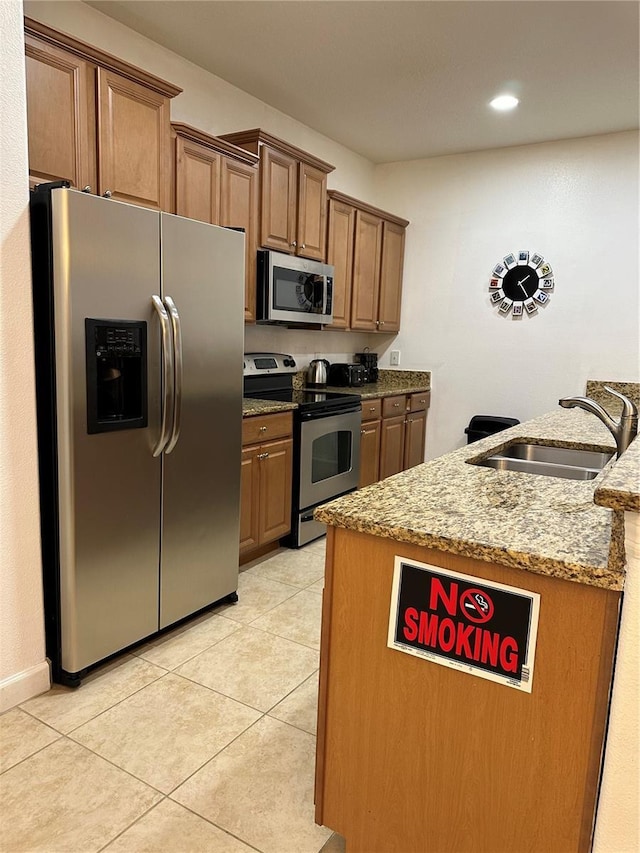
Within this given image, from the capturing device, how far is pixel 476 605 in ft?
3.90

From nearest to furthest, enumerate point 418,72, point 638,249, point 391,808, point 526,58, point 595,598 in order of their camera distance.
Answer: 1. point 595,598
2. point 391,808
3. point 526,58
4. point 418,72
5. point 638,249

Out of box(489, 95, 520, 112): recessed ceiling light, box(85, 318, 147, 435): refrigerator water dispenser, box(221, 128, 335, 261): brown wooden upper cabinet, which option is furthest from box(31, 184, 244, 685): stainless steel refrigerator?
box(489, 95, 520, 112): recessed ceiling light

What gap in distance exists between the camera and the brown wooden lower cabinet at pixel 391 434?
4.33 meters

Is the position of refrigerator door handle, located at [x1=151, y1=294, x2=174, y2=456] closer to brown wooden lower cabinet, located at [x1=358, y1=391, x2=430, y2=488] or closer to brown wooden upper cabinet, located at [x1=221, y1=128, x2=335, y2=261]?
brown wooden upper cabinet, located at [x1=221, y1=128, x2=335, y2=261]

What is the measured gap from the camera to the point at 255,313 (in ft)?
11.6

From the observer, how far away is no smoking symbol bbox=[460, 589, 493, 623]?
3.86ft

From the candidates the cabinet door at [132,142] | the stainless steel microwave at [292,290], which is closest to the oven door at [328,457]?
the stainless steel microwave at [292,290]

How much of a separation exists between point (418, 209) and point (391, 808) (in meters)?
4.61

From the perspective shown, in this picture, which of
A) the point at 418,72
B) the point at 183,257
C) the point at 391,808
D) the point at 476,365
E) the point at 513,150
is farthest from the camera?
the point at 476,365

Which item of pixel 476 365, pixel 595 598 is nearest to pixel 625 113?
pixel 476 365

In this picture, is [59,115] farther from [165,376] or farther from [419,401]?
[419,401]

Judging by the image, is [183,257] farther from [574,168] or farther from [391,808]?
[574,168]

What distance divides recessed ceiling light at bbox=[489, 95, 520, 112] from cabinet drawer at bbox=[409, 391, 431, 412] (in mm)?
2119

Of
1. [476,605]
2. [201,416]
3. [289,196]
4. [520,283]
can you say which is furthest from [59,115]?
[520,283]
